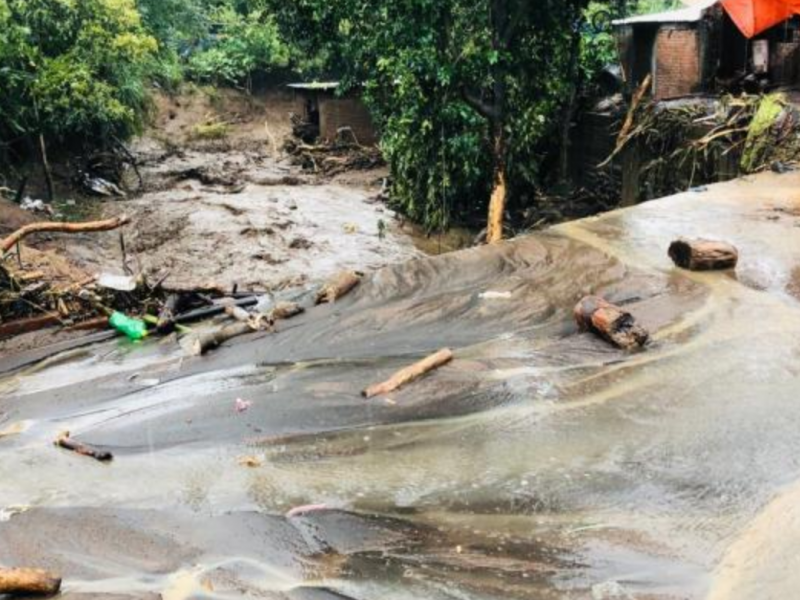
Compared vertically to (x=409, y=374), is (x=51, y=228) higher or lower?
higher

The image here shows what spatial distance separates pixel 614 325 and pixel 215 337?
11.5 feet

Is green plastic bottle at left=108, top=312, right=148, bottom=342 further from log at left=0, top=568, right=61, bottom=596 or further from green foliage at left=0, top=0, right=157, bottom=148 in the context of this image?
green foliage at left=0, top=0, right=157, bottom=148

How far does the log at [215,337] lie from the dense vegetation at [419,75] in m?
5.21

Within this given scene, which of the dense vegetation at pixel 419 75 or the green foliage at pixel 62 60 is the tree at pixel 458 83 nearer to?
the dense vegetation at pixel 419 75

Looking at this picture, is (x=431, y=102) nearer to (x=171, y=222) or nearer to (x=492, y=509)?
(x=171, y=222)

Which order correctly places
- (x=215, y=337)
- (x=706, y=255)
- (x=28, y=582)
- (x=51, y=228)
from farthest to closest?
(x=51, y=228)
(x=215, y=337)
(x=706, y=255)
(x=28, y=582)

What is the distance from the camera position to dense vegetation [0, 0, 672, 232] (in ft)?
37.1

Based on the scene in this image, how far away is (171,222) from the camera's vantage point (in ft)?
48.4

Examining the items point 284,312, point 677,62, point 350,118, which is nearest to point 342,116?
point 350,118

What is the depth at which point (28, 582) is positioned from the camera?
10.2ft

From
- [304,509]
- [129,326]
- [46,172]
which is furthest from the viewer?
[46,172]

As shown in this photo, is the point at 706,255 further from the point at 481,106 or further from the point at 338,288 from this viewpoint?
the point at 481,106

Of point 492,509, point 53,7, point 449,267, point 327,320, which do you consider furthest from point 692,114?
point 53,7

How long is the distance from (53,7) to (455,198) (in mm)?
7823
